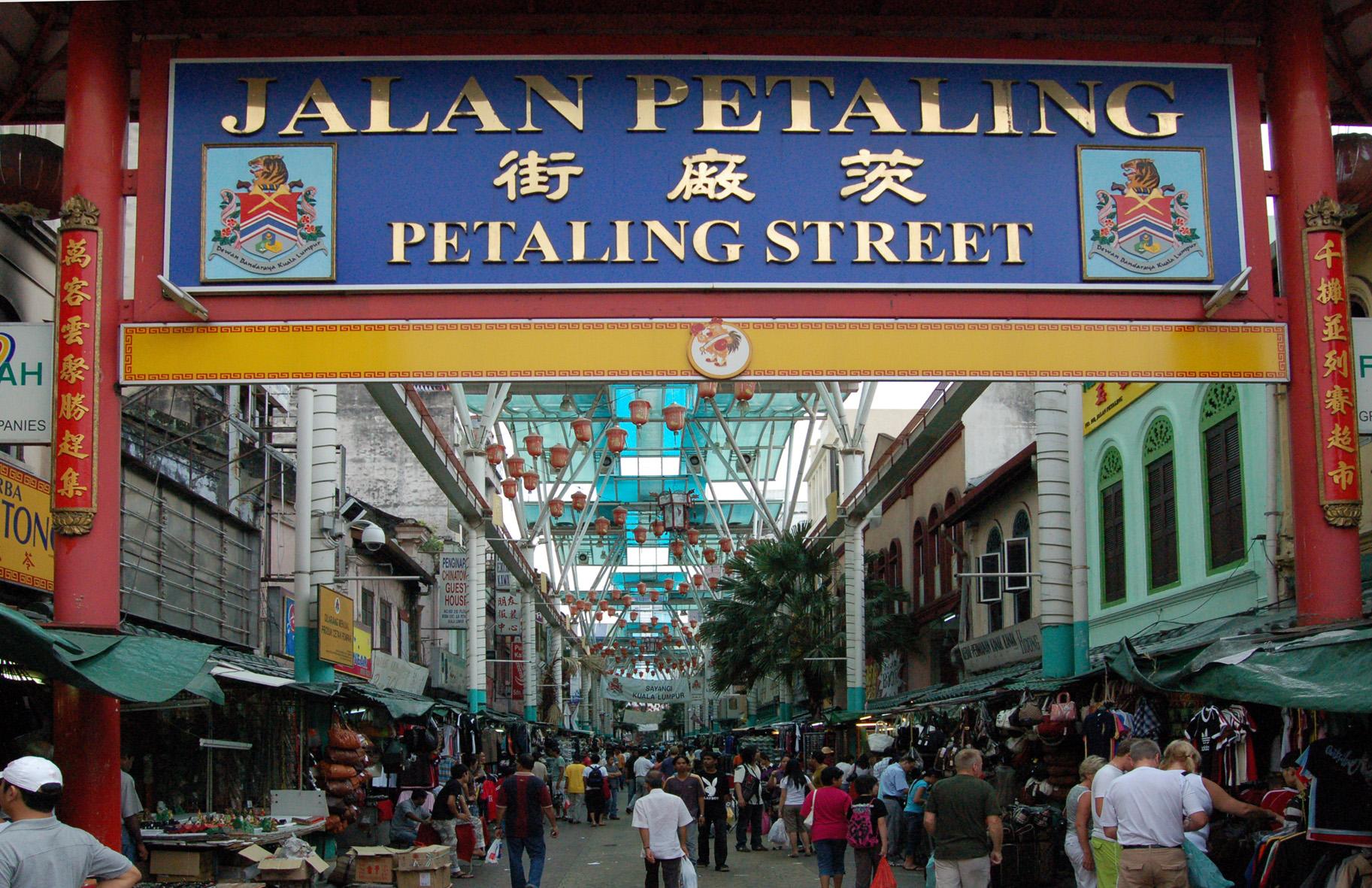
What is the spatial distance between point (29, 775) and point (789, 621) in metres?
36.2

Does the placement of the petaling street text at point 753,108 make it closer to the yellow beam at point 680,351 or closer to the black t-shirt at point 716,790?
the yellow beam at point 680,351

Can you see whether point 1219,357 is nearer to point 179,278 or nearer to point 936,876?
point 936,876

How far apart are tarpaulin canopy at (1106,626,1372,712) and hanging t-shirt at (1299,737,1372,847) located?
47 centimetres

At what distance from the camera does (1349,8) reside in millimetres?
13438

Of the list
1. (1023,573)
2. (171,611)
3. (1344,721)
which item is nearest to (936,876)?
(1344,721)

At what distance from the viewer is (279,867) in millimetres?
14703

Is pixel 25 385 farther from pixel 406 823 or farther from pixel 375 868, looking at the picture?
pixel 406 823

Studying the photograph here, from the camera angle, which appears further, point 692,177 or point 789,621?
point 789,621

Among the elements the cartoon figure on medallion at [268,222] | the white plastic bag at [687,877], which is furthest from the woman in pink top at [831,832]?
the cartoon figure on medallion at [268,222]

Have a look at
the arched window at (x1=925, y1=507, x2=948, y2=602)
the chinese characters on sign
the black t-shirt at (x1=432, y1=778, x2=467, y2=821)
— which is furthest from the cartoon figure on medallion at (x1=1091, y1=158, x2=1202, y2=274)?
the chinese characters on sign

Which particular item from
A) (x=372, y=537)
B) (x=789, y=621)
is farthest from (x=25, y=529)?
(x=789, y=621)

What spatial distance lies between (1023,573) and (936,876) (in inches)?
452

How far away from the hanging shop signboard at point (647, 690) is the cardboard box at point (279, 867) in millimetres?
96785

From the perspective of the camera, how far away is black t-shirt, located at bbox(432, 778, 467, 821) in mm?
21344
